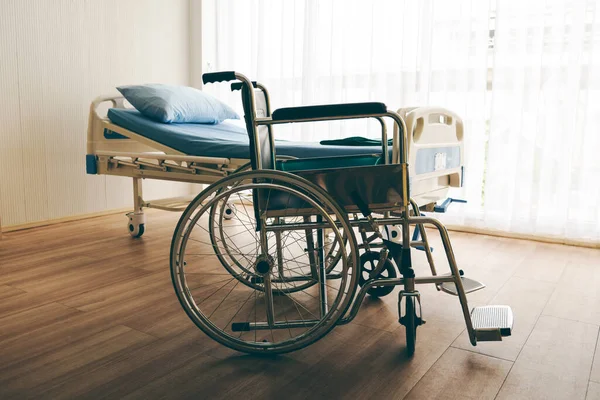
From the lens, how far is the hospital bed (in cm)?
141

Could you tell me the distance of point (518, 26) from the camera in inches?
117

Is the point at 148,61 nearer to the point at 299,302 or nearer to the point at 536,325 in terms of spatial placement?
the point at 299,302

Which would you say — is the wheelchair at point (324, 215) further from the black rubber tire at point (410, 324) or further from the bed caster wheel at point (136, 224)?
the bed caster wheel at point (136, 224)

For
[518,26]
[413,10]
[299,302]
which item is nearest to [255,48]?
[413,10]

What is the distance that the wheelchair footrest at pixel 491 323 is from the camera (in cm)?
147

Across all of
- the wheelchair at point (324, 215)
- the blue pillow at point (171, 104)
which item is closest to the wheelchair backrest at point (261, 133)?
the wheelchair at point (324, 215)

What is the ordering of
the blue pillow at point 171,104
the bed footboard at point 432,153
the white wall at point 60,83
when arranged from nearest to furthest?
the bed footboard at point 432,153
the blue pillow at point 171,104
the white wall at point 60,83

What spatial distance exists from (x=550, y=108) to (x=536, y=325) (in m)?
1.61

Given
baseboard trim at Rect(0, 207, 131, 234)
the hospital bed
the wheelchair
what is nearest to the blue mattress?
the hospital bed

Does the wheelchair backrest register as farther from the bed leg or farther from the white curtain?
the white curtain

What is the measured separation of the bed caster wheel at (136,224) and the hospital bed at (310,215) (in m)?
0.41

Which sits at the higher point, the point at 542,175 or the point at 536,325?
the point at 542,175

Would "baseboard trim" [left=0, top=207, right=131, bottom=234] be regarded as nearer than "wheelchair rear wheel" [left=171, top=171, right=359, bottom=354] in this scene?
No

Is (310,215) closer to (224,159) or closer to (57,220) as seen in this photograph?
(224,159)
